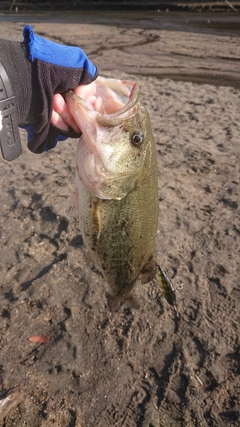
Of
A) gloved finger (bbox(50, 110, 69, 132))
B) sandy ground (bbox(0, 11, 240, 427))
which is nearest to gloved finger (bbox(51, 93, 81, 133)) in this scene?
gloved finger (bbox(50, 110, 69, 132))

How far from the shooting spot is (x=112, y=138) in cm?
219

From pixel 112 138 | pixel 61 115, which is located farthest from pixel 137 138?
pixel 61 115

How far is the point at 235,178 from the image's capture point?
489 centimetres

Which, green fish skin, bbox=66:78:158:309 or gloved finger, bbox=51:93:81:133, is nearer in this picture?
green fish skin, bbox=66:78:158:309

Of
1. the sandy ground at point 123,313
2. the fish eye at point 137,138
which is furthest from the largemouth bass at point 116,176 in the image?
the sandy ground at point 123,313

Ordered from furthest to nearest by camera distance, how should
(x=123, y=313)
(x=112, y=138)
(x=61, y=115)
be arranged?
(x=123, y=313)
(x=61, y=115)
(x=112, y=138)

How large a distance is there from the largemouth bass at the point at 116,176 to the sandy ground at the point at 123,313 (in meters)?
0.69

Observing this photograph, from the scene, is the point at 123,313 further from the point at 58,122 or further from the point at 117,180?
the point at 58,122

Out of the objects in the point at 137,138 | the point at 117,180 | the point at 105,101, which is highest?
the point at 105,101

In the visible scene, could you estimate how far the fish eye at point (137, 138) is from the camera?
2.20 metres

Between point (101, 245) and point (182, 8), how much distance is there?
69.5 feet

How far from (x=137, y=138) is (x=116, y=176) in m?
0.19

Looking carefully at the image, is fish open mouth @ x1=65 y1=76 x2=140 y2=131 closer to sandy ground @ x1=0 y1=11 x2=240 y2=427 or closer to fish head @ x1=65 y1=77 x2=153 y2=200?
fish head @ x1=65 y1=77 x2=153 y2=200

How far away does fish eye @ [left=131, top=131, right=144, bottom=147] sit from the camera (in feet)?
7.22
